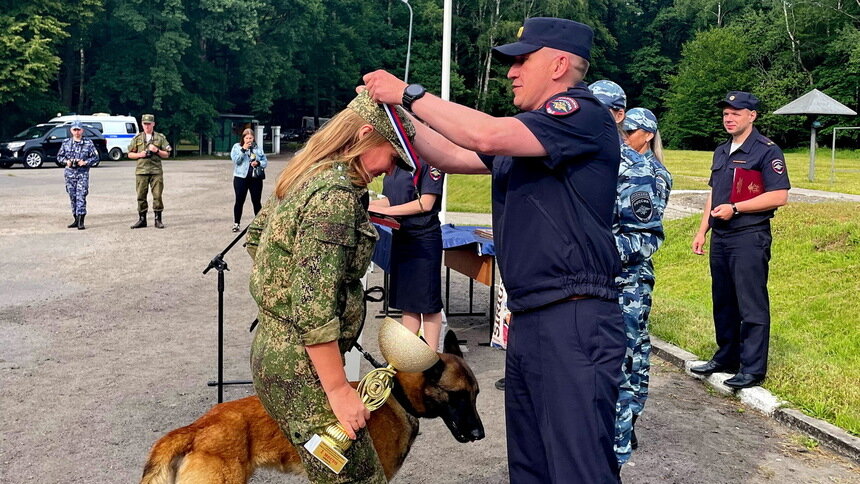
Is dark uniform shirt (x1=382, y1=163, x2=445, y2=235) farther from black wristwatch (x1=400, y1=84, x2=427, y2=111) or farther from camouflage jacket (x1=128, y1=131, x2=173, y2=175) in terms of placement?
camouflage jacket (x1=128, y1=131, x2=173, y2=175)

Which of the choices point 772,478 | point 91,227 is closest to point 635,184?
point 772,478

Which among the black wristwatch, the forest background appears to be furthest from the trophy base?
the forest background

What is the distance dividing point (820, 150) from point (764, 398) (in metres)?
47.9

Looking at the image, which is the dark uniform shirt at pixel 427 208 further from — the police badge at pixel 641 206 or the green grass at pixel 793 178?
the green grass at pixel 793 178

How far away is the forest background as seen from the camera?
43781mm

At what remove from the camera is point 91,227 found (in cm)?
1494

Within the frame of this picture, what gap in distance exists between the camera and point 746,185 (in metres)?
6.13

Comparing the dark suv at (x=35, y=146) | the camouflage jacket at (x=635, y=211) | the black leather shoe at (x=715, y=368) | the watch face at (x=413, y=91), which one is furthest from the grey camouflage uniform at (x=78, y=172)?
the dark suv at (x=35, y=146)

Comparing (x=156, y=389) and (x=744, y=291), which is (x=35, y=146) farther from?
(x=744, y=291)

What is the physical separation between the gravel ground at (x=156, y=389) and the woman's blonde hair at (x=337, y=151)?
8.43 ft

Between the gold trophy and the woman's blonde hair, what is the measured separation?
0.51 meters

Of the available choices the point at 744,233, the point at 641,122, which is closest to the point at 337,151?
the point at 641,122

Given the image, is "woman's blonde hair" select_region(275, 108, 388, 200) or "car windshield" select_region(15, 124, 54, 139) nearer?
"woman's blonde hair" select_region(275, 108, 388, 200)

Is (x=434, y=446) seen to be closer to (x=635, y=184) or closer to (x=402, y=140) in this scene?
(x=635, y=184)
